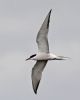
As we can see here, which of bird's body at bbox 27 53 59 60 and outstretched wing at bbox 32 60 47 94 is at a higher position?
bird's body at bbox 27 53 59 60

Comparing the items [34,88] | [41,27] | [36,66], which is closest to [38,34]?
[41,27]

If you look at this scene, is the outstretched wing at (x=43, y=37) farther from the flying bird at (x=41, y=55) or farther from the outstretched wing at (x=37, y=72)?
the outstretched wing at (x=37, y=72)

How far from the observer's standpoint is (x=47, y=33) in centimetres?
1836

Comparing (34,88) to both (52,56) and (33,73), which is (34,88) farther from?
(52,56)

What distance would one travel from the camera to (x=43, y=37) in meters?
18.6

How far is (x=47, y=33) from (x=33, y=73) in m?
2.76

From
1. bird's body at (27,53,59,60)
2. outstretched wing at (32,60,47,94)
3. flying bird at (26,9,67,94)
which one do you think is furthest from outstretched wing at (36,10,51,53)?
outstretched wing at (32,60,47,94)

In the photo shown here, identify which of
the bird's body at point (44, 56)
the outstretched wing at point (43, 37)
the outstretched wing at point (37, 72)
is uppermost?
the outstretched wing at point (43, 37)

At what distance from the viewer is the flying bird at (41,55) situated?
59.7 ft

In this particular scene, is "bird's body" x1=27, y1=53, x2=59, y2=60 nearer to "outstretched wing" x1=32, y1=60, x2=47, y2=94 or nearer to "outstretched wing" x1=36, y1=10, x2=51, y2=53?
"outstretched wing" x1=36, y1=10, x2=51, y2=53

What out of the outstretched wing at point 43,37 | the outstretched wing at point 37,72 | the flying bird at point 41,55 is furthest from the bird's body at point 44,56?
the outstretched wing at point 37,72

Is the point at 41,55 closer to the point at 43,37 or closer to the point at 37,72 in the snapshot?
the point at 43,37

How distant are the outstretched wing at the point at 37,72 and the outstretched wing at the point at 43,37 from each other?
794 mm

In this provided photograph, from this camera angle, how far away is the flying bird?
18.2 m
